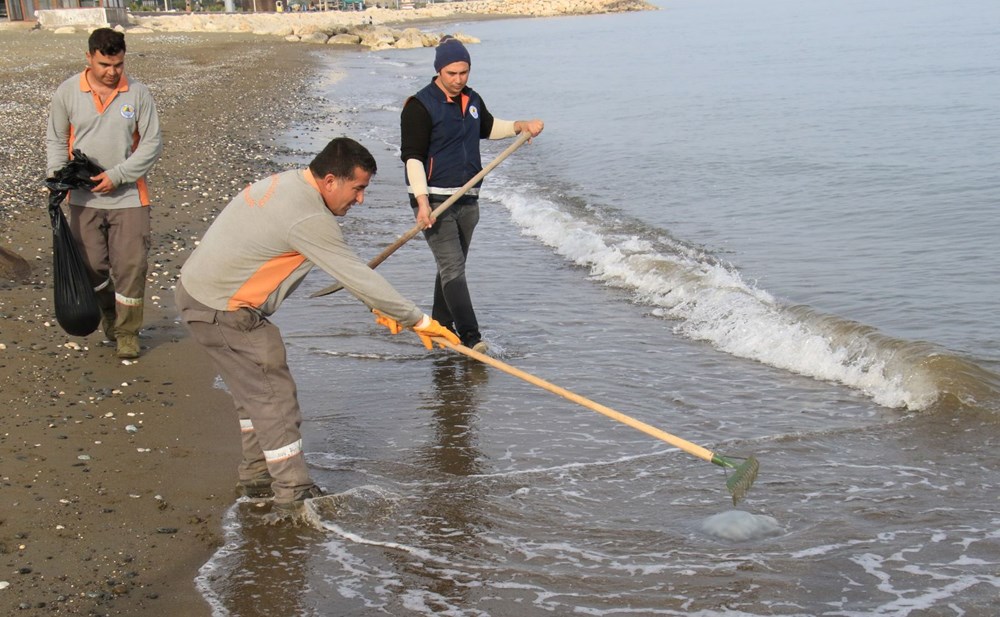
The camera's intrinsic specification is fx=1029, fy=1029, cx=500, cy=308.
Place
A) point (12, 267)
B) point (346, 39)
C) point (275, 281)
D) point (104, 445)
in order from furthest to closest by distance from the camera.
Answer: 1. point (346, 39)
2. point (12, 267)
3. point (104, 445)
4. point (275, 281)

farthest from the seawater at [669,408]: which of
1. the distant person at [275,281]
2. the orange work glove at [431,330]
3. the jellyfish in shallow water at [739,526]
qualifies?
the orange work glove at [431,330]

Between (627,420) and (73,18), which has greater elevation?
(73,18)

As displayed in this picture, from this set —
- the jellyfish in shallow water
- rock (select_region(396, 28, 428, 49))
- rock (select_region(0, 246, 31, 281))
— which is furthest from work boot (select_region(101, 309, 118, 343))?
rock (select_region(396, 28, 428, 49))

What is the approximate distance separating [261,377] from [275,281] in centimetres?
43

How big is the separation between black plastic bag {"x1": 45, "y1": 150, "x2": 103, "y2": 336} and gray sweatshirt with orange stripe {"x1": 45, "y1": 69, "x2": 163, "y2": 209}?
118mm

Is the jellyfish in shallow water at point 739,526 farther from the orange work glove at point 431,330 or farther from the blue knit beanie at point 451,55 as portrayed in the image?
the blue knit beanie at point 451,55

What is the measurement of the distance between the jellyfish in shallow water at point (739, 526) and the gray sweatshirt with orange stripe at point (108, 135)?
3.85 m

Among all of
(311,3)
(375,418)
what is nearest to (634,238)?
(375,418)

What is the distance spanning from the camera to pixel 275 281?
4402 millimetres

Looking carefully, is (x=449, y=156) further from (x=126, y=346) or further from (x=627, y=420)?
(x=627, y=420)

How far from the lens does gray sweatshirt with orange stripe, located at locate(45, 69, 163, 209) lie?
6.09 metres

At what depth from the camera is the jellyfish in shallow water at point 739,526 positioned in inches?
177

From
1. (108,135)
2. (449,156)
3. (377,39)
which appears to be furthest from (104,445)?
(377,39)

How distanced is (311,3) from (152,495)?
106606mm
